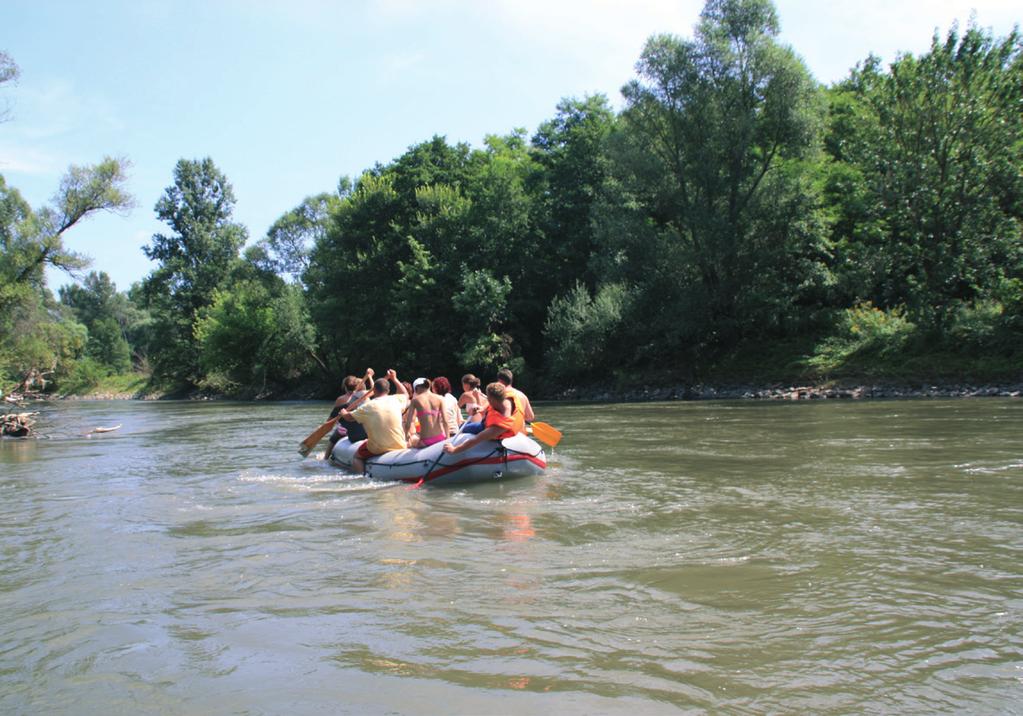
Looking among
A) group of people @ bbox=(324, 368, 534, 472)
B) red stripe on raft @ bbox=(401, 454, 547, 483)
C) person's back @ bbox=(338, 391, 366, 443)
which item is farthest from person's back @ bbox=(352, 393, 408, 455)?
red stripe on raft @ bbox=(401, 454, 547, 483)

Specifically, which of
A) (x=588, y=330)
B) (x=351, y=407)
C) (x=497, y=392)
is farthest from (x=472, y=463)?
(x=588, y=330)

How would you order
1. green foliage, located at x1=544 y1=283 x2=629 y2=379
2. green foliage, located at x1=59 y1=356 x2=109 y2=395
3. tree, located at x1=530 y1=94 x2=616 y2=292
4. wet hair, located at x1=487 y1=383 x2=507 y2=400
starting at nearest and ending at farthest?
wet hair, located at x1=487 y1=383 x2=507 y2=400
green foliage, located at x1=544 y1=283 x2=629 y2=379
tree, located at x1=530 y1=94 x2=616 y2=292
green foliage, located at x1=59 y1=356 x2=109 y2=395

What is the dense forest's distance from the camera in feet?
74.3

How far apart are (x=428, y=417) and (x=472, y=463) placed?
98 centimetres

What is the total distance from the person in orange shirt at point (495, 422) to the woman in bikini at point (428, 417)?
661 mm

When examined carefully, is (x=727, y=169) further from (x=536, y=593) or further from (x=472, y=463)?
(x=536, y=593)

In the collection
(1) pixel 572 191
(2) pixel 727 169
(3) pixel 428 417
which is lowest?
(3) pixel 428 417

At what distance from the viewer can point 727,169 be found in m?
27.3

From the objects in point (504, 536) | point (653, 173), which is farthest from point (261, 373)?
point (504, 536)

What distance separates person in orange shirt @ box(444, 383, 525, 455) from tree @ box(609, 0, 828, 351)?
19311 millimetres

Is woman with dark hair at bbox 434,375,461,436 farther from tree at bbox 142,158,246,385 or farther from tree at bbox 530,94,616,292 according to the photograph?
tree at bbox 142,158,246,385

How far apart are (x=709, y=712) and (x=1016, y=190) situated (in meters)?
24.6

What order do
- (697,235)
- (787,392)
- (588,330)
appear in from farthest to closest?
(588,330), (697,235), (787,392)

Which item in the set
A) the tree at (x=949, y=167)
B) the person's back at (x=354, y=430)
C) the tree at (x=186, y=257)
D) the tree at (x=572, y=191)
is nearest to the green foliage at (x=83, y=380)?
the tree at (x=186, y=257)
